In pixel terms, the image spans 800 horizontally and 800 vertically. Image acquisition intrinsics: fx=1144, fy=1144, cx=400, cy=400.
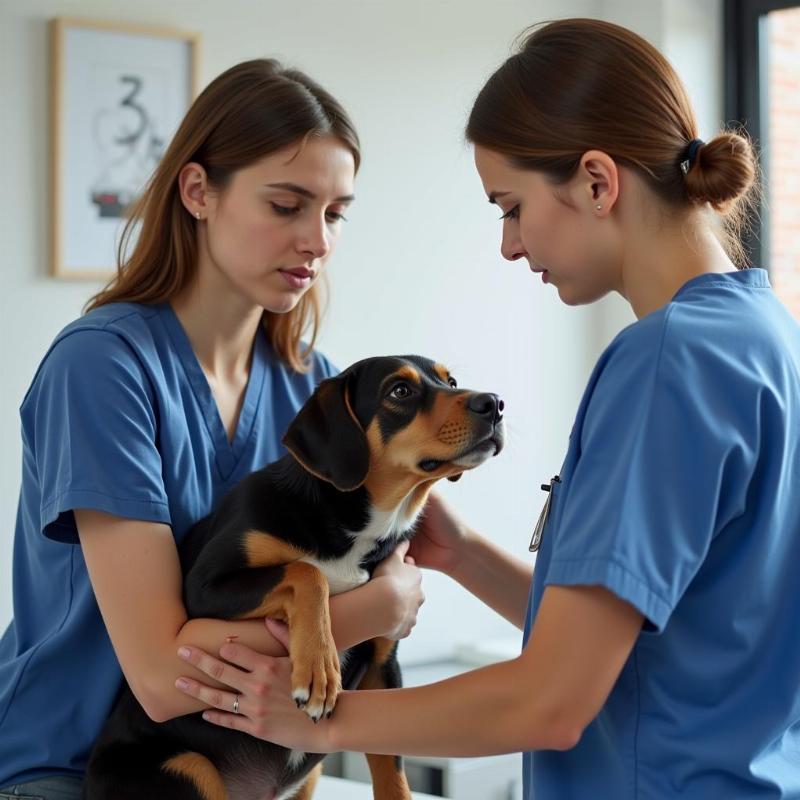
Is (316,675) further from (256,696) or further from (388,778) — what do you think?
(388,778)

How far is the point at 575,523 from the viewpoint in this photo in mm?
1037

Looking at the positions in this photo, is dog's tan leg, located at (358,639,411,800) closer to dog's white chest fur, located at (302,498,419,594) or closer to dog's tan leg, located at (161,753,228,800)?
dog's white chest fur, located at (302,498,419,594)

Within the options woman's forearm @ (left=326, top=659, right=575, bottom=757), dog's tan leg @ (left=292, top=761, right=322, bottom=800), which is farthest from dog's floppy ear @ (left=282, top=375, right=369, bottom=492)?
dog's tan leg @ (left=292, top=761, right=322, bottom=800)

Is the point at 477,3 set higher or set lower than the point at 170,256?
higher

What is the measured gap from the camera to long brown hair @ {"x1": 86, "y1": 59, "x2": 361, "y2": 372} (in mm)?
1609

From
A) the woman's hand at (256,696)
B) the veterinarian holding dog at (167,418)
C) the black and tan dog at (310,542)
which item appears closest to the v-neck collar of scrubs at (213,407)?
the veterinarian holding dog at (167,418)

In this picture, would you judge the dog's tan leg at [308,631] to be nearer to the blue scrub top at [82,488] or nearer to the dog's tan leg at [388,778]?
the blue scrub top at [82,488]

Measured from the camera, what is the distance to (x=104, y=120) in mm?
2783

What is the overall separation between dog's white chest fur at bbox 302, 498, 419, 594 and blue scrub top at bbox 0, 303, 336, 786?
0.71ft

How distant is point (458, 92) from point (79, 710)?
A: 2.42 m

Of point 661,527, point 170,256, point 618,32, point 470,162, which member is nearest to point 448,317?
point 470,162

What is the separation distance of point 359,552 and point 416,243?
195cm

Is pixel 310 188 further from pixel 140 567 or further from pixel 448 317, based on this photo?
pixel 448 317

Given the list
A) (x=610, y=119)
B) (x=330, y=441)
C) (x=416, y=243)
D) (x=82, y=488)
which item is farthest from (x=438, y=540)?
(x=416, y=243)
